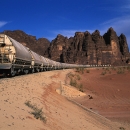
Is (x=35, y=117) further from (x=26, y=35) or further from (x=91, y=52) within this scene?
(x=26, y=35)

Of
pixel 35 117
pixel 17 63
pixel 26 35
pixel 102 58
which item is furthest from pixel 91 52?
pixel 35 117

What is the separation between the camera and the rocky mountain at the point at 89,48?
154 m

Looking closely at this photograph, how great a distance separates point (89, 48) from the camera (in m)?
155

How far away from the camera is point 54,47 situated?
179m

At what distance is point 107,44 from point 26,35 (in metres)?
64.3

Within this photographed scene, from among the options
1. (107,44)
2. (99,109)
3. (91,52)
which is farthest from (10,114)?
(107,44)

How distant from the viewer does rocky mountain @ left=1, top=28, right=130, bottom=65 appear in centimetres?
15375

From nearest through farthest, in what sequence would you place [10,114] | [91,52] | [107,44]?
[10,114] < [91,52] < [107,44]

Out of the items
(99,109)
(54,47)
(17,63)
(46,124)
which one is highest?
(54,47)

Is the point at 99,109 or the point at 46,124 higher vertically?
the point at 46,124

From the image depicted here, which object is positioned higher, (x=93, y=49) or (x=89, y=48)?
(x=89, y=48)

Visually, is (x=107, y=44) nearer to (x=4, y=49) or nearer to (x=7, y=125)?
(x=4, y=49)

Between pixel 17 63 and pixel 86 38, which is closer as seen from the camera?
pixel 17 63

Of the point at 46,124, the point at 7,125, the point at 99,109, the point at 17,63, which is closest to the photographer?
the point at 7,125
